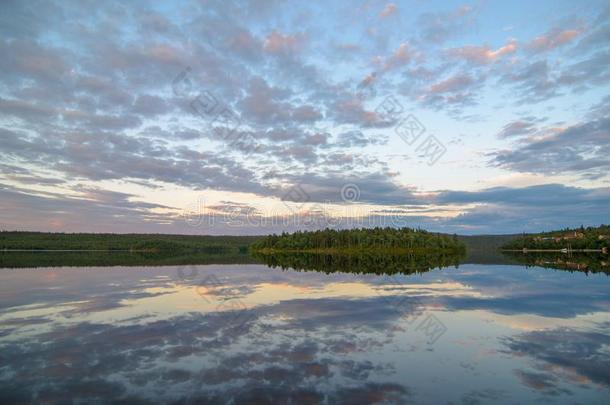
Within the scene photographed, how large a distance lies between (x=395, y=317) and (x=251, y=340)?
7390 millimetres

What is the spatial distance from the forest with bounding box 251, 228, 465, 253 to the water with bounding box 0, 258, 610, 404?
13407 centimetres

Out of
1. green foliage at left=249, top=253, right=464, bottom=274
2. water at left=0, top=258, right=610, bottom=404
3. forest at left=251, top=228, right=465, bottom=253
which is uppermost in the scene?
forest at left=251, top=228, right=465, bottom=253

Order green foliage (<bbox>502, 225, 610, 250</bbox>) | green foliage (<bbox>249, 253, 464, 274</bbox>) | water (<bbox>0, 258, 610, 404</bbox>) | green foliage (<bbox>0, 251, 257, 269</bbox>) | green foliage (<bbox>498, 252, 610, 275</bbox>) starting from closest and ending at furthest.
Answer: water (<bbox>0, 258, 610, 404</bbox>) < green foliage (<bbox>249, 253, 464, 274</bbox>) < green foliage (<bbox>498, 252, 610, 275</bbox>) < green foliage (<bbox>0, 251, 257, 269</bbox>) < green foliage (<bbox>502, 225, 610, 250</bbox>)

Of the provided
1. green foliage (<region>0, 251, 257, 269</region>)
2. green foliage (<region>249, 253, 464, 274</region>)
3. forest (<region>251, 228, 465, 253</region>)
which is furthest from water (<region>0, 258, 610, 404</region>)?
forest (<region>251, 228, 465, 253</region>)

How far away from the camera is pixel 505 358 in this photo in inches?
467

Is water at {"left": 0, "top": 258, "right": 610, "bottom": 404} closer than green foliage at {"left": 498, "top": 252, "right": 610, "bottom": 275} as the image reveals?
Yes

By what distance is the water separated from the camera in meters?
9.01

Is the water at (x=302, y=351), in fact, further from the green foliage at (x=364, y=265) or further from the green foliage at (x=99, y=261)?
the green foliage at (x=99, y=261)

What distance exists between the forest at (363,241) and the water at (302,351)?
440 ft

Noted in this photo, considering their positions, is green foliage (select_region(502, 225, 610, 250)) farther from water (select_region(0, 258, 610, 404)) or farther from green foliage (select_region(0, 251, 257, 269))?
water (select_region(0, 258, 610, 404))

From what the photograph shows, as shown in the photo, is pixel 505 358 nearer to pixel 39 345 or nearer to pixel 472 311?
pixel 472 311

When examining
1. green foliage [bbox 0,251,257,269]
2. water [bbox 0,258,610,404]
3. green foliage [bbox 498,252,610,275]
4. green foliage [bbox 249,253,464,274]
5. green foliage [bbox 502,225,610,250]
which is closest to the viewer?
water [bbox 0,258,610,404]

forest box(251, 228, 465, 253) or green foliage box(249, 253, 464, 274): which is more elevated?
forest box(251, 228, 465, 253)

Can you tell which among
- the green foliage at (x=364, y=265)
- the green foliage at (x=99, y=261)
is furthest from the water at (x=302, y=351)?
the green foliage at (x=99, y=261)
